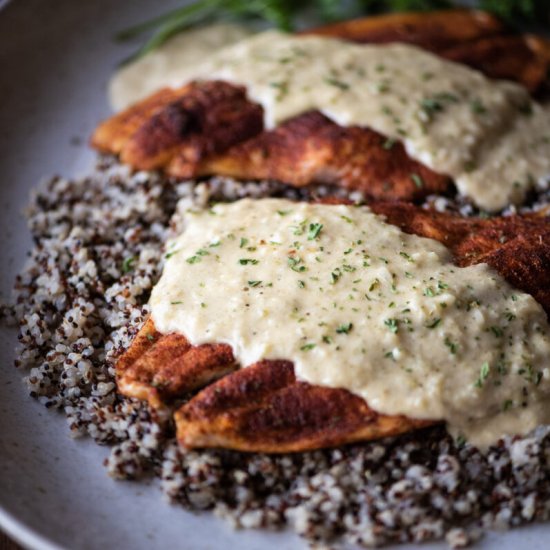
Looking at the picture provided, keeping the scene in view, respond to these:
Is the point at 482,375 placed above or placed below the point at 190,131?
below

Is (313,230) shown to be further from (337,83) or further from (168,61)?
(168,61)

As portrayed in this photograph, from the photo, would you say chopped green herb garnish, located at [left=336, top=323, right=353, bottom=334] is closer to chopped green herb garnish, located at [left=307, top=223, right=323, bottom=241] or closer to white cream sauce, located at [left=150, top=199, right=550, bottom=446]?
white cream sauce, located at [left=150, top=199, right=550, bottom=446]

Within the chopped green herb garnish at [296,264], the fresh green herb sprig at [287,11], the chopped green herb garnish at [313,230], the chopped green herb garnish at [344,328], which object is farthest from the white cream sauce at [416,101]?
the chopped green herb garnish at [344,328]

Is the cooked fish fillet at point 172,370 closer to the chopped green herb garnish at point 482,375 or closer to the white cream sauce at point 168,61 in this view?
the chopped green herb garnish at point 482,375

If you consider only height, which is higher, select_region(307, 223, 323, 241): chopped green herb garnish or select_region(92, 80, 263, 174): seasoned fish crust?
select_region(92, 80, 263, 174): seasoned fish crust

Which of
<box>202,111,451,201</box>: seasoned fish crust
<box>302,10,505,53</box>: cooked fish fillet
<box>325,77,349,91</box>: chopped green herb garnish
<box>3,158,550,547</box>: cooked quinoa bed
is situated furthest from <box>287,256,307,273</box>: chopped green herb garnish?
<box>302,10,505,53</box>: cooked fish fillet

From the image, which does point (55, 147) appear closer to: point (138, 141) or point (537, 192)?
point (138, 141)

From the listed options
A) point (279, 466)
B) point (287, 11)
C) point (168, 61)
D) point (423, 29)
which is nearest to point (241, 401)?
point (279, 466)
